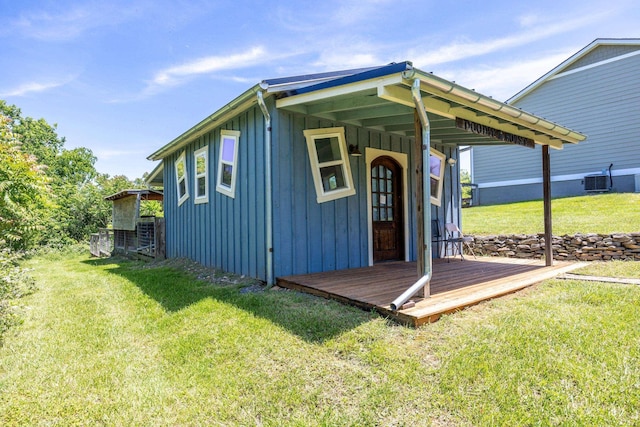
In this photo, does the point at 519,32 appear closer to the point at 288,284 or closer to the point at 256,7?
the point at 256,7

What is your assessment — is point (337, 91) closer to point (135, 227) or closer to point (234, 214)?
point (234, 214)

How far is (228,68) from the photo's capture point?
10.1 m

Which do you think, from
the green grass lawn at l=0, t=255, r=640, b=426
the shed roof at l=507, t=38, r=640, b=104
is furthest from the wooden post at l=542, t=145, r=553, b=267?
the shed roof at l=507, t=38, r=640, b=104

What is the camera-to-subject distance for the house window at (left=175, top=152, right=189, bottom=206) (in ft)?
27.8

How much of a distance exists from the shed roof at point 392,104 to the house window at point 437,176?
1.77ft

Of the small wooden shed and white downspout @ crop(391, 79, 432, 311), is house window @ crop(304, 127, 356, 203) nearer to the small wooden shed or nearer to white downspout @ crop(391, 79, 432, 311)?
white downspout @ crop(391, 79, 432, 311)

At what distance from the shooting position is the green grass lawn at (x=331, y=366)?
6.97 feet

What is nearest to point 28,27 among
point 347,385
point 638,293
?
point 347,385

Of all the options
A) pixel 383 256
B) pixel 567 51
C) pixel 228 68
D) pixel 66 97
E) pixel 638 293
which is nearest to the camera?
pixel 638 293

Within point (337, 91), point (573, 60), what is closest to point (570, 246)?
point (337, 91)

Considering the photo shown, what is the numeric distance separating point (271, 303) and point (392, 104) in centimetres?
292

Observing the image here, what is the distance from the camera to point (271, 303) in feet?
13.5

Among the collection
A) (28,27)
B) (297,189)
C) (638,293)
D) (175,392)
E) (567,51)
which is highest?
(567,51)

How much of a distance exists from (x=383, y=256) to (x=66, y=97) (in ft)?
52.8
